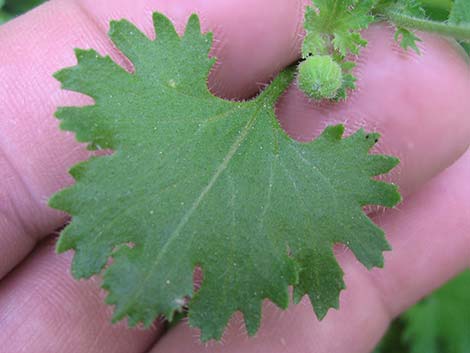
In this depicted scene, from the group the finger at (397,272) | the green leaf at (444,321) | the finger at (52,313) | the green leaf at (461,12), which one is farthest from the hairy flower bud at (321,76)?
the green leaf at (444,321)

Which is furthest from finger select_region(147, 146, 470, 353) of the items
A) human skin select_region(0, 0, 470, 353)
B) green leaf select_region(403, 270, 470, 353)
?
green leaf select_region(403, 270, 470, 353)

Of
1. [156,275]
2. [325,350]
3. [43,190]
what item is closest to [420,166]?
[325,350]

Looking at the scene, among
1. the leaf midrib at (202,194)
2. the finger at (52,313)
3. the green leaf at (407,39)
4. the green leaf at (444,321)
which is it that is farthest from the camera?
the green leaf at (444,321)

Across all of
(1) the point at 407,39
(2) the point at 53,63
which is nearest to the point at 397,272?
(1) the point at 407,39

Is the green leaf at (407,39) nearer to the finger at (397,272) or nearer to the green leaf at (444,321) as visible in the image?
the finger at (397,272)

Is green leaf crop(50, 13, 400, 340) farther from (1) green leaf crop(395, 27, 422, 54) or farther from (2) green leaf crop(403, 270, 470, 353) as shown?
(2) green leaf crop(403, 270, 470, 353)

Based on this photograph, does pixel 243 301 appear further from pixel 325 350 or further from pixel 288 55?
pixel 288 55

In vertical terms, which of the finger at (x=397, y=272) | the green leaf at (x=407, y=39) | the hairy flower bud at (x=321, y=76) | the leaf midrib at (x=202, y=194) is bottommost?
the finger at (x=397, y=272)
